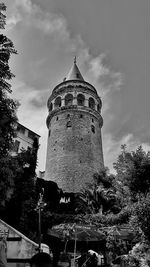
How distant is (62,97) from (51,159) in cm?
997

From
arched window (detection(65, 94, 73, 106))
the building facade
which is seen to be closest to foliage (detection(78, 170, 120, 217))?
the building facade

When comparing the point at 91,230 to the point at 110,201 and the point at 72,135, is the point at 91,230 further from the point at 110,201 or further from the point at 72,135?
the point at 72,135

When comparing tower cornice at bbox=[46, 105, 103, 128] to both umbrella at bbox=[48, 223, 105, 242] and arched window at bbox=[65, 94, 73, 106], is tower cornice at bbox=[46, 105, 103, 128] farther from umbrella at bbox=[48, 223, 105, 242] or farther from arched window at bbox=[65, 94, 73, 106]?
umbrella at bbox=[48, 223, 105, 242]

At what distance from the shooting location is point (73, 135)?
32062mm

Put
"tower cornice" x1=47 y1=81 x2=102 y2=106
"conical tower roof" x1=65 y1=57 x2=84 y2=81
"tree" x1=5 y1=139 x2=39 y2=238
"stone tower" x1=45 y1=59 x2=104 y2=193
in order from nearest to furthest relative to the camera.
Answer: "tree" x1=5 y1=139 x2=39 y2=238 → "stone tower" x1=45 y1=59 x2=104 y2=193 → "tower cornice" x1=47 y1=81 x2=102 y2=106 → "conical tower roof" x1=65 y1=57 x2=84 y2=81

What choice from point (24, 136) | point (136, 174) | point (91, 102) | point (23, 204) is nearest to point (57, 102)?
point (91, 102)

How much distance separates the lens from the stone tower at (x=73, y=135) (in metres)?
29.8

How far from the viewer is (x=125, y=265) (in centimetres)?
956

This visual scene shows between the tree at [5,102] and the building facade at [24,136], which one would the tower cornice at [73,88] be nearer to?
the building facade at [24,136]

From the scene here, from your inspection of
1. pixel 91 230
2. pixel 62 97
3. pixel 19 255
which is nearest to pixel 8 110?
pixel 19 255

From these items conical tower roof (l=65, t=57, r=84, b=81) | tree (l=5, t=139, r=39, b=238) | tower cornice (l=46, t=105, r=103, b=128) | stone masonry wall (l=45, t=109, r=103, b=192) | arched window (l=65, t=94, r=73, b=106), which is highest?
conical tower roof (l=65, t=57, r=84, b=81)

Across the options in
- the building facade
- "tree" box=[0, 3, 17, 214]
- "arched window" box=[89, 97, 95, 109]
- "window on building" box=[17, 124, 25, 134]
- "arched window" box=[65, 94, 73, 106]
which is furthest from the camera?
"arched window" box=[89, 97, 95, 109]

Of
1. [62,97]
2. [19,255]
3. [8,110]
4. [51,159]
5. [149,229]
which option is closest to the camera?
[19,255]

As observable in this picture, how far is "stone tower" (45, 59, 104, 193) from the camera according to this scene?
97.7 feet
